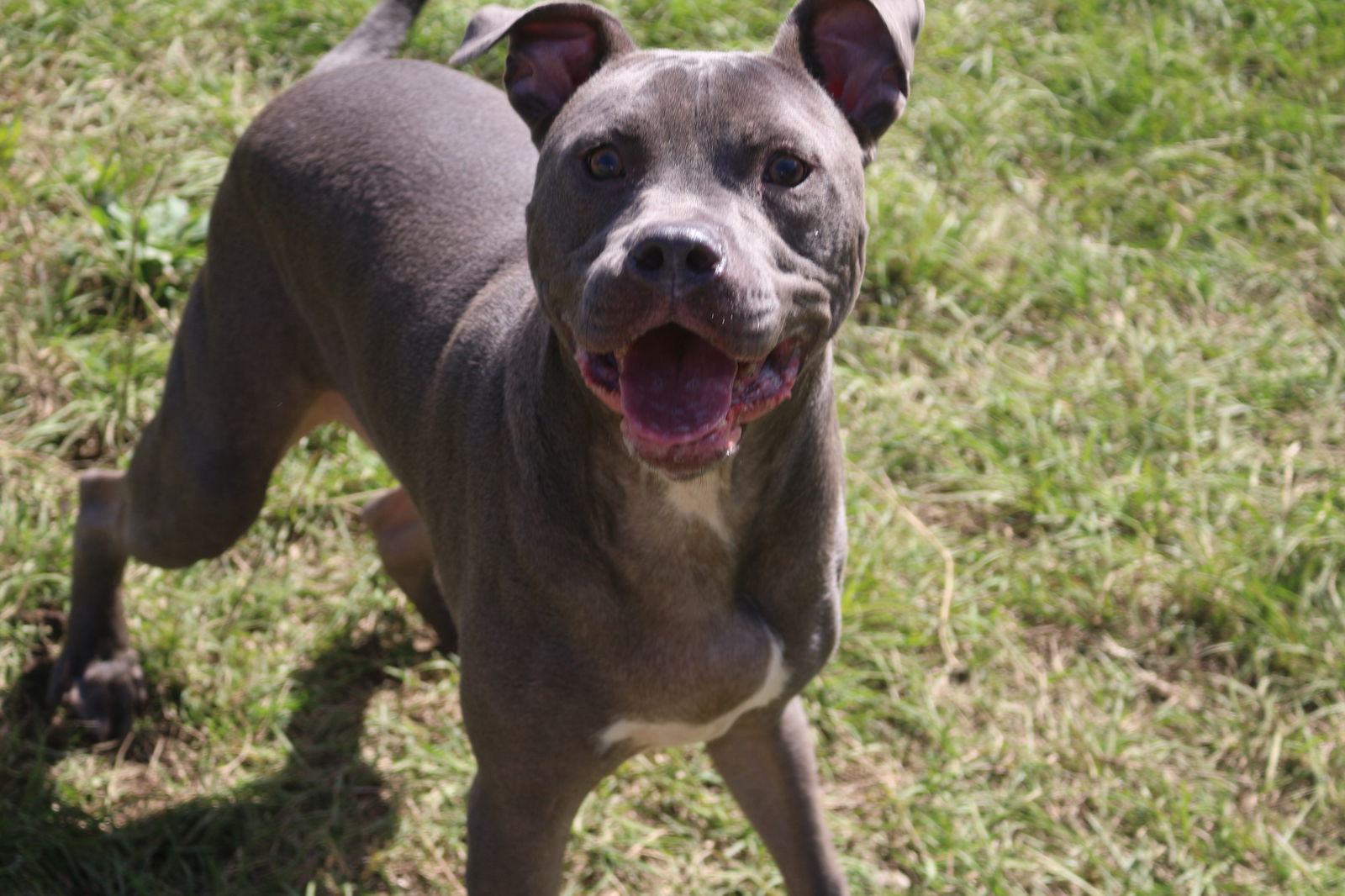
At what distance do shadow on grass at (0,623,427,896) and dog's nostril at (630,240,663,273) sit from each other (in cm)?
217

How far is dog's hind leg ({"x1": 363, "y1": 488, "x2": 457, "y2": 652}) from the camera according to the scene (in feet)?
13.8

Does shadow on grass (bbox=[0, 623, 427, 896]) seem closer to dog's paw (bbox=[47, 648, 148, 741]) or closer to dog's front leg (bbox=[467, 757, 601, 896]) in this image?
dog's paw (bbox=[47, 648, 148, 741])

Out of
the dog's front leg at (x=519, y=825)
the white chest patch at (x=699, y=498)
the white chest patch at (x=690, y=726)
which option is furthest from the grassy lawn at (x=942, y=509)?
the white chest patch at (x=699, y=498)

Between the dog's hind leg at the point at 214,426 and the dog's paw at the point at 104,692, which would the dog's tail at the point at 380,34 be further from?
the dog's paw at the point at 104,692

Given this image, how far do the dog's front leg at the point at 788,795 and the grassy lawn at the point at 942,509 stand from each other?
44 centimetres

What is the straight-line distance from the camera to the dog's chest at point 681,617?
289cm

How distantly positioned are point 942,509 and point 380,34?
2197 millimetres

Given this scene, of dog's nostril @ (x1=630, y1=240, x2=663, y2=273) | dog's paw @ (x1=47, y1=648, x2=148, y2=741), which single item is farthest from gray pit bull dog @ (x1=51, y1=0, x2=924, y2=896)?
dog's paw @ (x1=47, y1=648, x2=148, y2=741)

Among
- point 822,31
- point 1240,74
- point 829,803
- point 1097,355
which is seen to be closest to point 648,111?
point 822,31

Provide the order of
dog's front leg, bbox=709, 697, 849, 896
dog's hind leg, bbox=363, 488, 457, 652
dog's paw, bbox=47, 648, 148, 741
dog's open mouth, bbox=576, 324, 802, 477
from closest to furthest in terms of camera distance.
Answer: dog's open mouth, bbox=576, 324, 802, 477
dog's front leg, bbox=709, 697, 849, 896
dog's paw, bbox=47, 648, 148, 741
dog's hind leg, bbox=363, 488, 457, 652

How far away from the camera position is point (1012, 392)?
16.8ft

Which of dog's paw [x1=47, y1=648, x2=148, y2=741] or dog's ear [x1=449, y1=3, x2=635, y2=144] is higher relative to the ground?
dog's ear [x1=449, y1=3, x2=635, y2=144]

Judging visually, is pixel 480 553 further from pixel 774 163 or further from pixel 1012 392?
pixel 1012 392

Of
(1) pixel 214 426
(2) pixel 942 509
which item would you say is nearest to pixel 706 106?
(1) pixel 214 426
